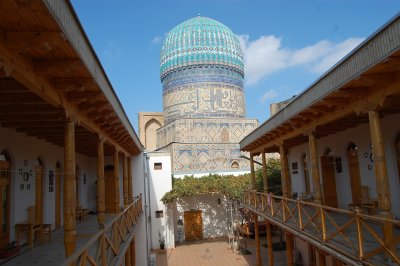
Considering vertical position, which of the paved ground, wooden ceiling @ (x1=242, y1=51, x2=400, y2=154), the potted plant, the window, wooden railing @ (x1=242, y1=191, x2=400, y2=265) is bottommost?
the paved ground

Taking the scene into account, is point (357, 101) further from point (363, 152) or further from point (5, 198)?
point (5, 198)

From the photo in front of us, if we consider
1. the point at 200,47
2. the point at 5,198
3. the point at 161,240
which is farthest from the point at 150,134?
the point at 5,198

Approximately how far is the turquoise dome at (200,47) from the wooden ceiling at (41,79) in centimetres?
2459

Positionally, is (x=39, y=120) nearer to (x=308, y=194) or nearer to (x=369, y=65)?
(x=369, y=65)

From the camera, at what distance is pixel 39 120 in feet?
26.0

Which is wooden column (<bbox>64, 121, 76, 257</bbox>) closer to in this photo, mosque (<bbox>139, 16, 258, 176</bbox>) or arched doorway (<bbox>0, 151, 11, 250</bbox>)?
arched doorway (<bbox>0, 151, 11, 250</bbox>)

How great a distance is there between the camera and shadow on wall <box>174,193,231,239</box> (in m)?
23.5

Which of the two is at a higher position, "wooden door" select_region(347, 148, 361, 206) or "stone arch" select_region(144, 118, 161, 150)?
"stone arch" select_region(144, 118, 161, 150)

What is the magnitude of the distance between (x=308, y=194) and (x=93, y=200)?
1016 centimetres

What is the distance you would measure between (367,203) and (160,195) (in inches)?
538

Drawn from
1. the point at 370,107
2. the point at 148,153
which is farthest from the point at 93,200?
the point at 370,107

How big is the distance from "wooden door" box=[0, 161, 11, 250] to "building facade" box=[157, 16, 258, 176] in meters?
20.3

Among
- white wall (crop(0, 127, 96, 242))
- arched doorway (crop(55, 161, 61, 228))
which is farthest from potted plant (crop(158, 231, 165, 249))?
white wall (crop(0, 127, 96, 242))

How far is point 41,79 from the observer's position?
500 cm
